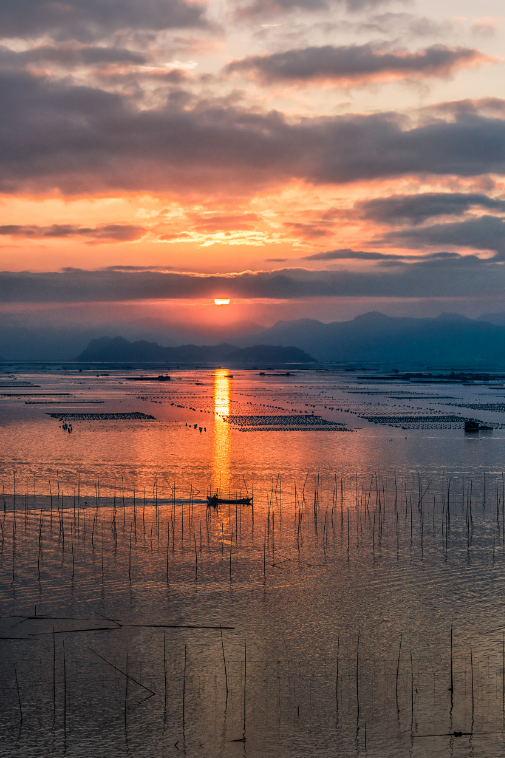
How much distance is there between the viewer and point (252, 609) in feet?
101

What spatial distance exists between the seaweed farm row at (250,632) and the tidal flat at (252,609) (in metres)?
0.09

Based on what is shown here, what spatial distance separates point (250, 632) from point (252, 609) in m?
2.29

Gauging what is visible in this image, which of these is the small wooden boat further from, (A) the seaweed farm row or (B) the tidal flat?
(A) the seaweed farm row

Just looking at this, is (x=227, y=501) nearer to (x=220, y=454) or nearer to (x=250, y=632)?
(x=250, y=632)

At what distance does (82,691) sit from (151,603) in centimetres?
709

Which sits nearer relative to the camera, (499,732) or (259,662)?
(499,732)

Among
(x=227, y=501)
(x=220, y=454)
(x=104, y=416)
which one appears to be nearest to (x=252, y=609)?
(x=227, y=501)

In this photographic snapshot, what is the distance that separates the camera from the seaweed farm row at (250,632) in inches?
885

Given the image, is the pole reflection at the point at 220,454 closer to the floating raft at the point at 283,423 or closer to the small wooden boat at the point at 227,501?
the floating raft at the point at 283,423

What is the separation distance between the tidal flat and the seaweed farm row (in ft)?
0.29

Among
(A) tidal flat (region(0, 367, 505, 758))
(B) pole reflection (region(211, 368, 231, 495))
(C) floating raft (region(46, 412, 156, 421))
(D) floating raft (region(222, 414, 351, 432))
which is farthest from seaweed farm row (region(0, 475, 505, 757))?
(C) floating raft (region(46, 412, 156, 421))

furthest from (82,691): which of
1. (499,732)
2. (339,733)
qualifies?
(499,732)

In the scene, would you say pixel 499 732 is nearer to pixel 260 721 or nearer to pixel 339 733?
pixel 339 733

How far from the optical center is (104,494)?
51531 millimetres
